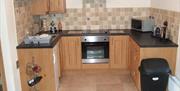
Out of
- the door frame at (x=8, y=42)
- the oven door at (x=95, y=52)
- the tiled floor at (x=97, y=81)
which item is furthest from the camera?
the oven door at (x=95, y=52)

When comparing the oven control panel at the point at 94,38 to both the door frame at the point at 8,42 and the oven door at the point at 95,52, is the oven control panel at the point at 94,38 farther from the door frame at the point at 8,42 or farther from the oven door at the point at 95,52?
the door frame at the point at 8,42

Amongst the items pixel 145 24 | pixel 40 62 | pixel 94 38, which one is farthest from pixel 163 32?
pixel 40 62

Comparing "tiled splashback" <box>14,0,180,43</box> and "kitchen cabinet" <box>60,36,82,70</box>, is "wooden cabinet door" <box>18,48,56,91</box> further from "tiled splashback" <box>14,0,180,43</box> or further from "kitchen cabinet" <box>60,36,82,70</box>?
"tiled splashback" <box>14,0,180,43</box>

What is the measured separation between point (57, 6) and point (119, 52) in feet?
5.13

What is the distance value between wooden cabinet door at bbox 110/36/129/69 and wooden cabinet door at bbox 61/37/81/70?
67cm

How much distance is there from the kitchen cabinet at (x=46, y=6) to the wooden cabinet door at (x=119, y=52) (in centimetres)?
121

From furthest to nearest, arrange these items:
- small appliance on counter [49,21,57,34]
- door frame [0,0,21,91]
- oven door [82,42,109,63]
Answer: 1. small appliance on counter [49,21,57,34]
2. oven door [82,42,109,63]
3. door frame [0,0,21,91]

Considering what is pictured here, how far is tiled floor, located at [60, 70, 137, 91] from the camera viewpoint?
384 centimetres

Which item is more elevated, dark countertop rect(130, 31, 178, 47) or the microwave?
the microwave

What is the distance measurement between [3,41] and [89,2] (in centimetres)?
240

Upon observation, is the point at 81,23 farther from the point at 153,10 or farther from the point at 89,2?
the point at 153,10

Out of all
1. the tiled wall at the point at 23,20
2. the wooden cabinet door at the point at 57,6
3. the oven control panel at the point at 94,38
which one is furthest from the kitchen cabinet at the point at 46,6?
the oven control panel at the point at 94,38

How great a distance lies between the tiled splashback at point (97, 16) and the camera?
473 centimetres

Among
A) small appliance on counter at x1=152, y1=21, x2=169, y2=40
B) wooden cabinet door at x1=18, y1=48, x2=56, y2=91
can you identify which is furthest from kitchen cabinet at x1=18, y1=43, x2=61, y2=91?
small appliance on counter at x1=152, y1=21, x2=169, y2=40
